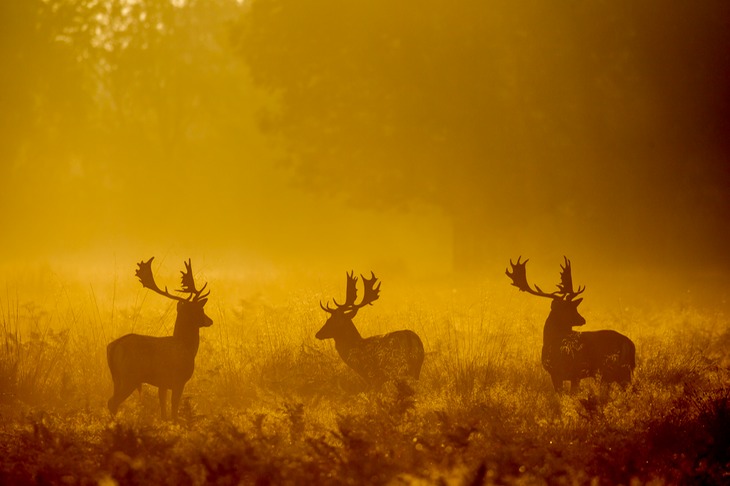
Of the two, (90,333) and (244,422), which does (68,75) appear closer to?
(90,333)

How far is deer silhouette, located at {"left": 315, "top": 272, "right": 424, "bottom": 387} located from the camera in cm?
980

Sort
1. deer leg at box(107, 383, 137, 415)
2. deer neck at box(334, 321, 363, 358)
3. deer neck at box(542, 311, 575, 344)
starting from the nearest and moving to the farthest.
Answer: deer leg at box(107, 383, 137, 415) → deer neck at box(542, 311, 575, 344) → deer neck at box(334, 321, 363, 358)

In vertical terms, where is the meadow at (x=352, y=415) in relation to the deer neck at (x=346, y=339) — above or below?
below

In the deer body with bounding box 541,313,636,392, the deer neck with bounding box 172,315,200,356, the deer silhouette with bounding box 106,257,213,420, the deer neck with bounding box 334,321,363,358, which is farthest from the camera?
the deer neck with bounding box 334,321,363,358

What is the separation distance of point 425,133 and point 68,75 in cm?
2116

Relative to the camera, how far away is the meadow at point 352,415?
7.40 metres

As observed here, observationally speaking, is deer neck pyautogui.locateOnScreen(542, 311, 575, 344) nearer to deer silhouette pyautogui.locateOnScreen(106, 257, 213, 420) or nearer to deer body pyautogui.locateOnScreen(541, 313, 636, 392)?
deer body pyautogui.locateOnScreen(541, 313, 636, 392)

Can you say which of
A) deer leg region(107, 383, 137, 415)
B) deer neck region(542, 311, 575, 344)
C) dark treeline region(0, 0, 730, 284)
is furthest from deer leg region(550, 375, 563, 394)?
dark treeline region(0, 0, 730, 284)

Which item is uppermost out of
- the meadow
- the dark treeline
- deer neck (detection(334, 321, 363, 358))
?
the dark treeline

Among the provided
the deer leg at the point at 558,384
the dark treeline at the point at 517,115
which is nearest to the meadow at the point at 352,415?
the deer leg at the point at 558,384

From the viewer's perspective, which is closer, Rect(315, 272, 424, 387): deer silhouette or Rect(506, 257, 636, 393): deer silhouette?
Rect(506, 257, 636, 393): deer silhouette

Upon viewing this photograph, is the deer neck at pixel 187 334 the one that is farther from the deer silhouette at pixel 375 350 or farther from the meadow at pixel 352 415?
the deer silhouette at pixel 375 350

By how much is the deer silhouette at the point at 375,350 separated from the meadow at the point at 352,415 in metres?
0.21

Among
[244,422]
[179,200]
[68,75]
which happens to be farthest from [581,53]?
[179,200]
